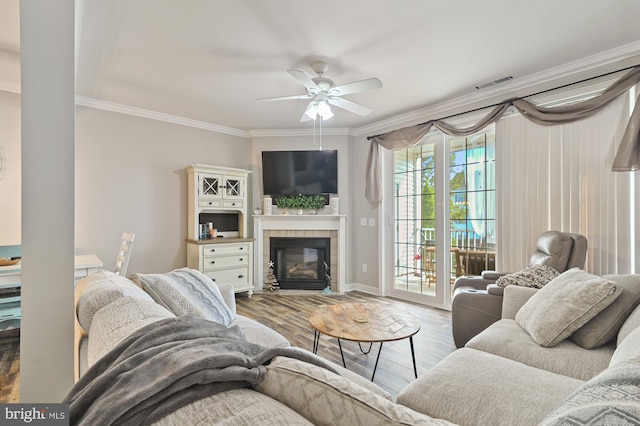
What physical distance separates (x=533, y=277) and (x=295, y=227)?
3254 mm

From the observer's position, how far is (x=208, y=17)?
2.18 metres

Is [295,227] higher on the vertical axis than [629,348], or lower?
higher

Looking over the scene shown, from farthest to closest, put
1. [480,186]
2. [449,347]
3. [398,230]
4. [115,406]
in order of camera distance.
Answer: [398,230], [480,186], [449,347], [115,406]

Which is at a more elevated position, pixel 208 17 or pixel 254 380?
pixel 208 17

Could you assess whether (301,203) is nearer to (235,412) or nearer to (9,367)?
(9,367)

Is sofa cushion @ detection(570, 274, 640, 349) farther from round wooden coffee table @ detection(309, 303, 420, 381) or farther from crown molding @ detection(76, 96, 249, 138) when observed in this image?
crown molding @ detection(76, 96, 249, 138)

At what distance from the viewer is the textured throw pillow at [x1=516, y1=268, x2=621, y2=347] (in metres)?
1.60

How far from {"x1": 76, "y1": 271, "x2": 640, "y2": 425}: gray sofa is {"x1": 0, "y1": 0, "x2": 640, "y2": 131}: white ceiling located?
178cm

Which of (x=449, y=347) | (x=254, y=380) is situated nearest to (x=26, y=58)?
(x=254, y=380)

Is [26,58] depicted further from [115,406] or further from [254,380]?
[254,380]

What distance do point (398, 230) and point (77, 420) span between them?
13.8 ft

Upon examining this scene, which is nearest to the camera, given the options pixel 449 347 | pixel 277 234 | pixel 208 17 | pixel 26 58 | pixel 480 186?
pixel 26 58

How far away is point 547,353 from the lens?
159 cm

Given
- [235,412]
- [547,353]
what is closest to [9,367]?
[235,412]
